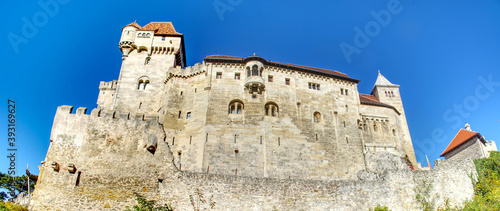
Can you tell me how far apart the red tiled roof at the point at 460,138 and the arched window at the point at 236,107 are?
87.1 ft

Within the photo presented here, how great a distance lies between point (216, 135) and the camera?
30.4 metres

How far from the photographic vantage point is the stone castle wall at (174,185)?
22578mm

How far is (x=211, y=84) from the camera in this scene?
110 feet

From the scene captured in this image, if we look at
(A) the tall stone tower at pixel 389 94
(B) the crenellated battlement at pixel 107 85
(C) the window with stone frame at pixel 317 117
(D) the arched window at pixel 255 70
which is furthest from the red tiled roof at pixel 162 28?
(A) the tall stone tower at pixel 389 94

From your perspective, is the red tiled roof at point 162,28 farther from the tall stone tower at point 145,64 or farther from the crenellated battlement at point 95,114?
the crenellated battlement at point 95,114

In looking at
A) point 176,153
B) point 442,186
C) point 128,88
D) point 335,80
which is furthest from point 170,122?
point 442,186

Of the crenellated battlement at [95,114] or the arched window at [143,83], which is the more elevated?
→ the arched window at [143,83]

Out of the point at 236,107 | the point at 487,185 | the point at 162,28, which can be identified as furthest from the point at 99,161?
the point at 487,185

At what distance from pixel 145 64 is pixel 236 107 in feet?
41.3

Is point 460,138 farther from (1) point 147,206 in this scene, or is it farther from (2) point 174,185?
(1) point 147,206

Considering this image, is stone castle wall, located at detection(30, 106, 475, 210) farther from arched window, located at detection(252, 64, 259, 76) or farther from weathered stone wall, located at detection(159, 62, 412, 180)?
arched window, located at detection(252, 64, 259, 76)

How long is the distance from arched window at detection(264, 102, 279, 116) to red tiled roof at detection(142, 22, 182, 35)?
15.1 metres

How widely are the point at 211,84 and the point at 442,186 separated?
22.2 metres

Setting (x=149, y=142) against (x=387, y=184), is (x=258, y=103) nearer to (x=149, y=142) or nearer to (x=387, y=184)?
(x=149, y=142)
